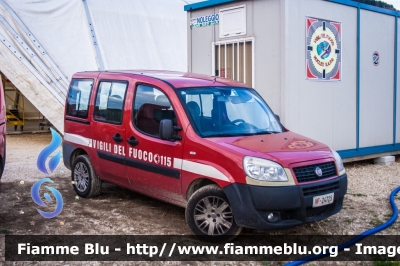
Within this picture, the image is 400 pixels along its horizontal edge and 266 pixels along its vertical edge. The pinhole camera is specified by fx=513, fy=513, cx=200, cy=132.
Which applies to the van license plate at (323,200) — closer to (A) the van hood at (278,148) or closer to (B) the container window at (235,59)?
(A) the van hood at (278,148)

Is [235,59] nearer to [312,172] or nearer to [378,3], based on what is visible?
[378,3]

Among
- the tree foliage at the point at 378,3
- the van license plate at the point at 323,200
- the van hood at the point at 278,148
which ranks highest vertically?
the tree foliage at the point at 378,3

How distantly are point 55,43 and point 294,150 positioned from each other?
10.4 m

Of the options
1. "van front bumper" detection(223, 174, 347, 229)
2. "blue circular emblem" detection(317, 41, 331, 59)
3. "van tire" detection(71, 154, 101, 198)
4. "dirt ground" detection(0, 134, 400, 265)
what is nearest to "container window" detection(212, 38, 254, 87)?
"blue circular emblem" detection(317, 41, 331, 59)

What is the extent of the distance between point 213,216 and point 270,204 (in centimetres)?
69

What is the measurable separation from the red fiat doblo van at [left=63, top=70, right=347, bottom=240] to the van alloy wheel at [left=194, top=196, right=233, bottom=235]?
0.01 metres

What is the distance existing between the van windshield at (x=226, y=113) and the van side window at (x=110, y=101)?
42.2 inches

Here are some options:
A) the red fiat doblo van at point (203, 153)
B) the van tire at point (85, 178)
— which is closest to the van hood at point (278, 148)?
the red fiat doblo van at point (203, 153)

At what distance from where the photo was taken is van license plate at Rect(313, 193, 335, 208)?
17.5ft

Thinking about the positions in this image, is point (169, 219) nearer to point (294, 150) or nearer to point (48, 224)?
point (48, 224)

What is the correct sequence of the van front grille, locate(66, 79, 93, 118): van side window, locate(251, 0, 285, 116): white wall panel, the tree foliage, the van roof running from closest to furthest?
the van front grille → the van roof → locate(66, 79, 93, 118): van side window → locate(251, 0, 285, 116): white wall panel → the tree foliage

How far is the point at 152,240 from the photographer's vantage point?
565 cm

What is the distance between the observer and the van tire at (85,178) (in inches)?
294

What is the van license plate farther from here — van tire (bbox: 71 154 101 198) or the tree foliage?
the tree foliage
